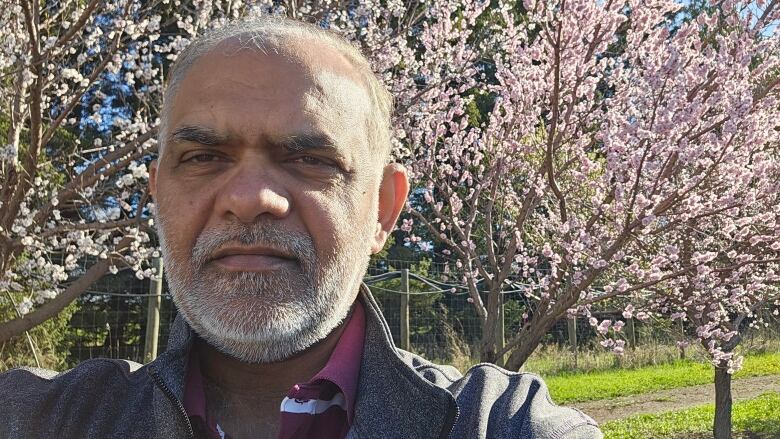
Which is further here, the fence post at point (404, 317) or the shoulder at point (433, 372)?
the fence post at point (404, 317)

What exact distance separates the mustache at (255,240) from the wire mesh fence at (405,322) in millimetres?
5410

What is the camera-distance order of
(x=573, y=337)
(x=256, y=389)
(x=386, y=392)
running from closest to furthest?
(x=386, y=392) → (x=256, y=389) → (x=573, y=337)

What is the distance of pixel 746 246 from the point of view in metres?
4.97

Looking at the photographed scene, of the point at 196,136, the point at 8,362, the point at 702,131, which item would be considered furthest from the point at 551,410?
the point at 8,362

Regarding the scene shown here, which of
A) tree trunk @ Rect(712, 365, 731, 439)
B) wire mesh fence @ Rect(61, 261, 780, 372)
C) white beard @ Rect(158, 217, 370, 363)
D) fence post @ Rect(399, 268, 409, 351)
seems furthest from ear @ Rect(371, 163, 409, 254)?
fence post @ Rect(399, 268, 409, 351)

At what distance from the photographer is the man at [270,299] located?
4.39 feet

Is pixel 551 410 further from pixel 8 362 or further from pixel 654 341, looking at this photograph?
pixel 654 341

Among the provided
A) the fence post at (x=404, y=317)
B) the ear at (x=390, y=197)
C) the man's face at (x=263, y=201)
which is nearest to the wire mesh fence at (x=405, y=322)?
the fence post at (x=404, y=317)

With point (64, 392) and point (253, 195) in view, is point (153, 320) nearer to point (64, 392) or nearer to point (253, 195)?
point (64, 392)

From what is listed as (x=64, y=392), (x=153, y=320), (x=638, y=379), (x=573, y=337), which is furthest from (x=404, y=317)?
(x=64, y=392)

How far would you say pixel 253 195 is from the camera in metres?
1.30

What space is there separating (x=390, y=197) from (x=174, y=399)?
674 mm

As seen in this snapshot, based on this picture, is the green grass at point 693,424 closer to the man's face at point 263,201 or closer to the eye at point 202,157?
the man's face at point 263,201

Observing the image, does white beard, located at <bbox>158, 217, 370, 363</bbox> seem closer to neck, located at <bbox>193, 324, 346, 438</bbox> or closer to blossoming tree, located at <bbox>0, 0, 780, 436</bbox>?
neck, located at <bbox>193, 324, 346, 438</bbox>
